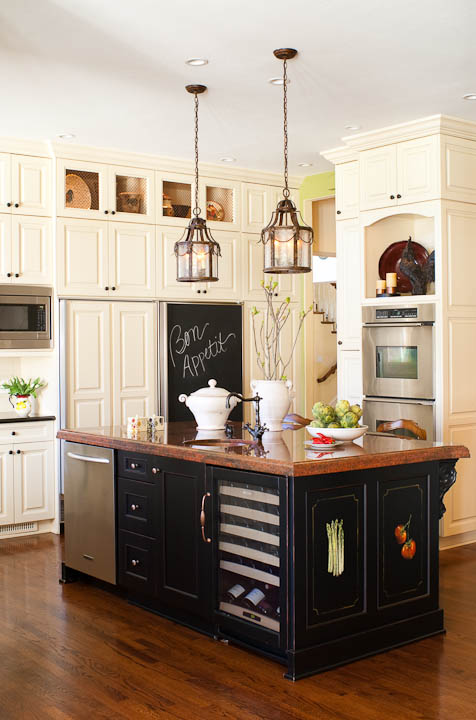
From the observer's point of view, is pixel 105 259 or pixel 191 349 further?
Answer: pixel 191 349

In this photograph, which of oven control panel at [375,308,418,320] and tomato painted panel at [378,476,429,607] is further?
oven control panel at [375,308,418,320]

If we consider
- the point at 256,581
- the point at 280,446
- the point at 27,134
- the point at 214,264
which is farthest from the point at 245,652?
the point at 27,134

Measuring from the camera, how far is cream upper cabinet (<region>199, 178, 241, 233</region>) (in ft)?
21.4

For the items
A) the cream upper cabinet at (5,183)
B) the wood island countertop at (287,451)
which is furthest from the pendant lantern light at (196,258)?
the cream upper cabinet at (5,183)

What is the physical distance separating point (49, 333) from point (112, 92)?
1.90m

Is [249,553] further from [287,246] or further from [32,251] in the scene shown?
[32,251]

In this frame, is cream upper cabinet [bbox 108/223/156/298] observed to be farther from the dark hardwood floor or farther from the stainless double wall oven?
the dark hardwood floor

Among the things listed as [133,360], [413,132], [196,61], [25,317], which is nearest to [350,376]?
[133,360]

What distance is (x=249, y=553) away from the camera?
3.36 meters

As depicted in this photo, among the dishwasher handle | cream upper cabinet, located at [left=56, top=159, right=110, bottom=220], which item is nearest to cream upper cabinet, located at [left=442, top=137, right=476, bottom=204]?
cream upper cabinet, located at [left=56, top=159, right=110, bottom=220]

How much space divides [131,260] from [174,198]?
0.66 m

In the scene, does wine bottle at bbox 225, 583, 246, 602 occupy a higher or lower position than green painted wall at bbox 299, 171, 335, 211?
lower

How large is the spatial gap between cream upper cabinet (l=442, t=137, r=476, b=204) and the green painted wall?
1.64 metres

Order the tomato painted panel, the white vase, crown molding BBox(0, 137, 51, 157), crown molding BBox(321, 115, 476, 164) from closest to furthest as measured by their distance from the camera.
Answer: the tomato painted panel, the white vase, crown molding BBox(321, 115, 476, 164), crown molding BBox(0, 137, 51, 157)
